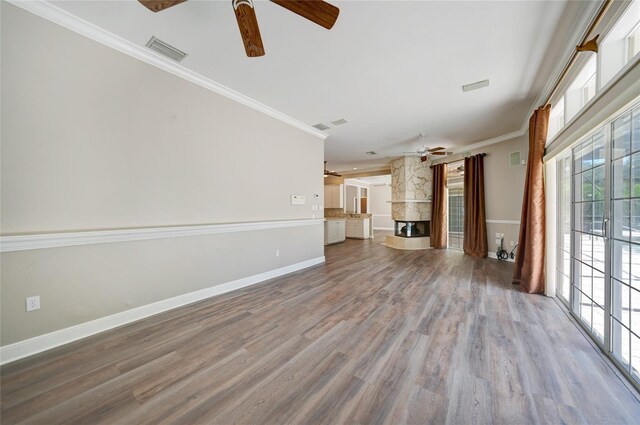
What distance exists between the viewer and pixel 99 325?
2154 mm

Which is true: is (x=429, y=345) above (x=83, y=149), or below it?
below

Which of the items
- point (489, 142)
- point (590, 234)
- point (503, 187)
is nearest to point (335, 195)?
point (489, 142)

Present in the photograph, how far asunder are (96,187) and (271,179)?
221 centimetres

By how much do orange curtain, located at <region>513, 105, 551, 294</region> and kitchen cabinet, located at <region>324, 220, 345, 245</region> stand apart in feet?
16.4

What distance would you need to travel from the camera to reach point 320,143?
5.02 m

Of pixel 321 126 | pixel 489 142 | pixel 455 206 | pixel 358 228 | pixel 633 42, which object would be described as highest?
pixel 321 126

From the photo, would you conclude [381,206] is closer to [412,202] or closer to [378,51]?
[412,202]

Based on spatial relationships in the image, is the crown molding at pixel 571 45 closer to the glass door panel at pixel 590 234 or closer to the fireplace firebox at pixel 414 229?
the glass door panel at pixel 590 234

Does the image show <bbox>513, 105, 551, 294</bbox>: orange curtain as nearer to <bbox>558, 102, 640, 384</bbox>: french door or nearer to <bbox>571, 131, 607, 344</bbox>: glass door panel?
<bbox>571, 131, 607, 344</bbox>: glass door panel

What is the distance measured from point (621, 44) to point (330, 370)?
11.0 feet

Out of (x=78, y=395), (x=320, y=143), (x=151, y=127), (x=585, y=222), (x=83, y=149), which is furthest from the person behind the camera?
(x=320, y=143)

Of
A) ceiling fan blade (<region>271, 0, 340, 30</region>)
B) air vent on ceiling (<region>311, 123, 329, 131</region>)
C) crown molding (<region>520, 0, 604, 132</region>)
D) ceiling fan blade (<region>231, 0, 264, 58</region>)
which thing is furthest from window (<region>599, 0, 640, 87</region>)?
air vent on ceiling (<region>311, 123, 329, 131</region>)

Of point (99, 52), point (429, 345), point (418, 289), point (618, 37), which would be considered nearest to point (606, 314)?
point (429, 345)

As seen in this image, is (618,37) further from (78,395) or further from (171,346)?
(78,395)
